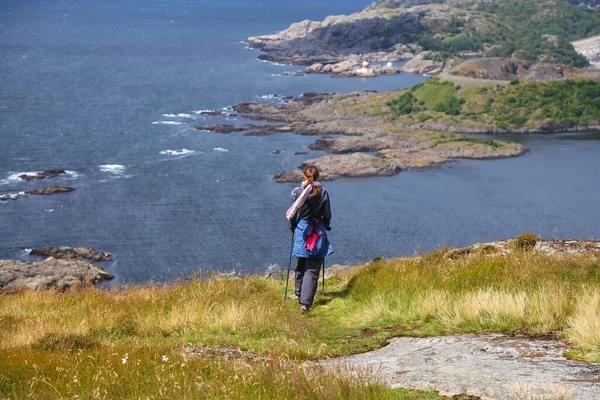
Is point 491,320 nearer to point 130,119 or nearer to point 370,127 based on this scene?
point 130,119

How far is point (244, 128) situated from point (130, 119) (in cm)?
1563

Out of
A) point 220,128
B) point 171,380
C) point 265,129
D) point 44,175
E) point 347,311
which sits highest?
point 171,380

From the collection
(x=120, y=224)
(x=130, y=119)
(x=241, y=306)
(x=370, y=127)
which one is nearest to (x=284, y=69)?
(x=370, y=127)

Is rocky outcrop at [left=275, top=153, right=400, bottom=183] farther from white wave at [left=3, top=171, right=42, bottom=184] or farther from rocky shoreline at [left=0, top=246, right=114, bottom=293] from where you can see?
rocky shoreline at [left=0, top=246, right=114, bottom=293]

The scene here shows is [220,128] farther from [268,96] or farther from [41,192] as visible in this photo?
[41,192]

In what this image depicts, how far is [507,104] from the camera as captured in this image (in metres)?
143

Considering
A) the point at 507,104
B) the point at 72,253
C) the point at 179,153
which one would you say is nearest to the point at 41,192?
the point at 72,253

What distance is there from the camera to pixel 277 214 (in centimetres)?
7831

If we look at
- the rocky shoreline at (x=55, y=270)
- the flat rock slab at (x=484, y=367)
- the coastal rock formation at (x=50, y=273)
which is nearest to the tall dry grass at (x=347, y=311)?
the flat rock slab at (x=484, y=367)

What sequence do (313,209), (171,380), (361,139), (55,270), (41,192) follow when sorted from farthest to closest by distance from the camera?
(361,139) → (41,192) → (55,270) → (313,209) → (171,380)

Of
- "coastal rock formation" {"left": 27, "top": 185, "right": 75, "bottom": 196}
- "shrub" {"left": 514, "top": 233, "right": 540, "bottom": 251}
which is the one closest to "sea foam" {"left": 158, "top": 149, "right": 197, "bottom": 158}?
"coastal rock formation" {"left": 27, "top": 185, "right": 75, "bottom": 196}

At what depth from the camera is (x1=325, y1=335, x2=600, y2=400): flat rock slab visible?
7.62m

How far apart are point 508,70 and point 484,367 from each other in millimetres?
172737

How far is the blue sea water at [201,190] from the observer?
2697 inches
